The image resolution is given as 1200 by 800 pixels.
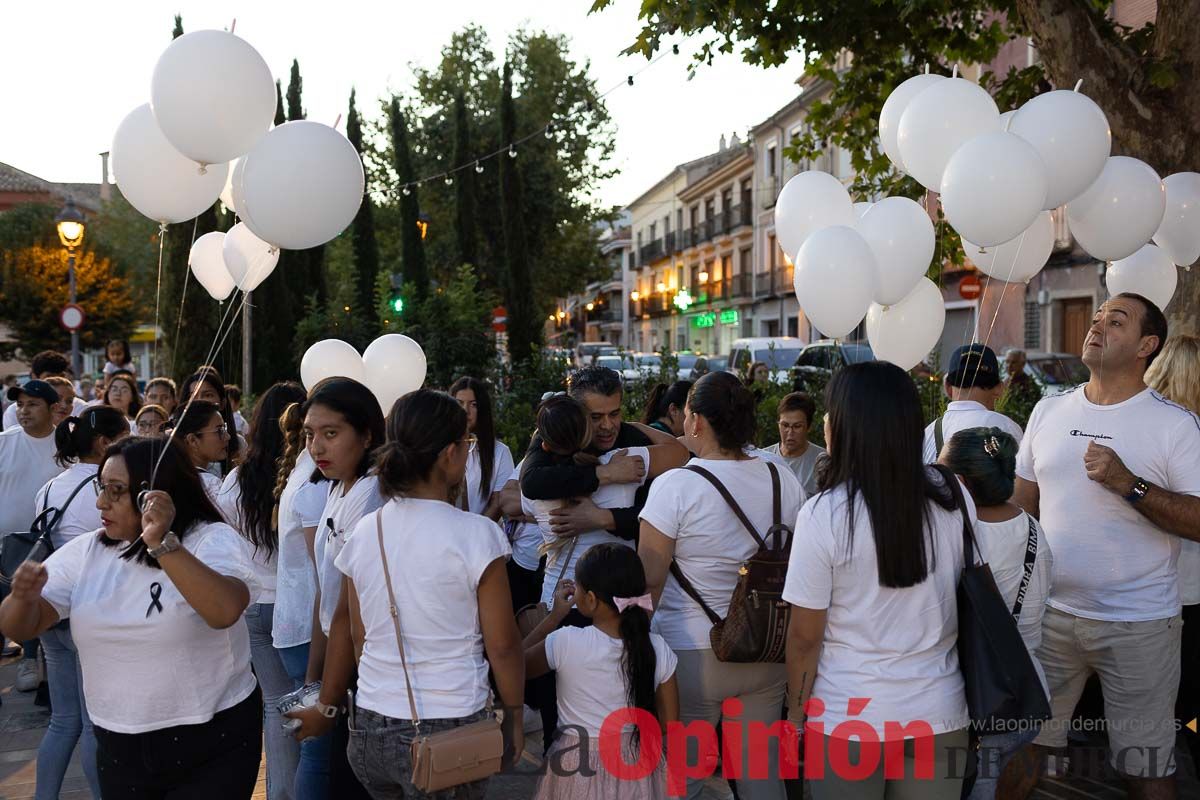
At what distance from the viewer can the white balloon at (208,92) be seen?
139 inches

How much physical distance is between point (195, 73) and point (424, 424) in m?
Result: 1.81

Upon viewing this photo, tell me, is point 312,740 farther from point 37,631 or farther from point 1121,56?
point 1121,56

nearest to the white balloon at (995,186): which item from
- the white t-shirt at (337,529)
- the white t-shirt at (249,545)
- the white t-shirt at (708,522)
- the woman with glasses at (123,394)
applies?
the white t-shirt at (708,522)

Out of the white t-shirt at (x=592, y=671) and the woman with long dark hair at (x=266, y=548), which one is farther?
the woman with long dark hair at (x=266, y=548)

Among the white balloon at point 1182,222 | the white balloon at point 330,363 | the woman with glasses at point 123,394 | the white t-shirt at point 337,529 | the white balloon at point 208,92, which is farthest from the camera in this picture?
the woman with glasses at point 123,394

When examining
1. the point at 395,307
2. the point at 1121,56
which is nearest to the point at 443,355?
the point at 395,307

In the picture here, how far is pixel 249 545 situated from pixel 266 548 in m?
0.11

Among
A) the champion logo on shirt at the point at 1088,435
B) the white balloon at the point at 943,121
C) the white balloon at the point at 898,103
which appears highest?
the white balloon at the point at 898,103

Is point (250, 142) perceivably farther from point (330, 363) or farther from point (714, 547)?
point (714, 547)

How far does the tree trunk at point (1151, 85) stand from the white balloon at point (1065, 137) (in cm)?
156

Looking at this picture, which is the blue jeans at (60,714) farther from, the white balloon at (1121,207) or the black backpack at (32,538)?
the white balloon at (1121,207)

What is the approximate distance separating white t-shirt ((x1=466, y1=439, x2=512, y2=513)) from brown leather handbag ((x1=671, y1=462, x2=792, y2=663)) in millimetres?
1722

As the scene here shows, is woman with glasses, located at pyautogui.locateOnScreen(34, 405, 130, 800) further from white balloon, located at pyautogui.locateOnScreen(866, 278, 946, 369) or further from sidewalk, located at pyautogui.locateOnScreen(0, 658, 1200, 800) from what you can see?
white balloon, located at pyautogui.locateOnScreen(866, 278, 946, 369)

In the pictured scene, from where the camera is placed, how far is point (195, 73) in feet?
11.6
